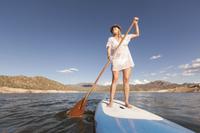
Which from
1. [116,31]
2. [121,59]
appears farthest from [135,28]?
[121,59]

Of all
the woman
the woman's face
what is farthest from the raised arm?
the woman's face

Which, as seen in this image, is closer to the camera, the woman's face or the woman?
the woman

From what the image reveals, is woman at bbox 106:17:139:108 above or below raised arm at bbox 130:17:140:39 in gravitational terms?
below

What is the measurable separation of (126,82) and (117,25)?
7.05 ft

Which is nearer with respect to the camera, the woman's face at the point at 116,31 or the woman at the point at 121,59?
the woman at the point at 121,59

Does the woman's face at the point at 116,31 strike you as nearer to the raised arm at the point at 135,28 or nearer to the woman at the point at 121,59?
the woman at the point at 121,59

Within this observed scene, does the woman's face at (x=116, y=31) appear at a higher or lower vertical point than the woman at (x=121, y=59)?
higher

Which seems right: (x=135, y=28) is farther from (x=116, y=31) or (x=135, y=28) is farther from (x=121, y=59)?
(x=121, y=59)

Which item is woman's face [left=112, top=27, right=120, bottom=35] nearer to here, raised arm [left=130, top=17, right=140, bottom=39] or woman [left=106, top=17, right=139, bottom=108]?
woman [left=106, top=17, right=139, bottom=108]

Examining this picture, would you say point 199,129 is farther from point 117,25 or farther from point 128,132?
point 117,25

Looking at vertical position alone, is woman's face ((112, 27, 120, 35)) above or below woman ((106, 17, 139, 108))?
above

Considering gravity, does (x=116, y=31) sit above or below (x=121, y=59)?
above

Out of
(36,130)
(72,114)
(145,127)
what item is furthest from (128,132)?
(72,114)

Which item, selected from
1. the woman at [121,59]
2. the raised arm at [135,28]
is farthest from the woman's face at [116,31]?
the raised arm at [135,28]
